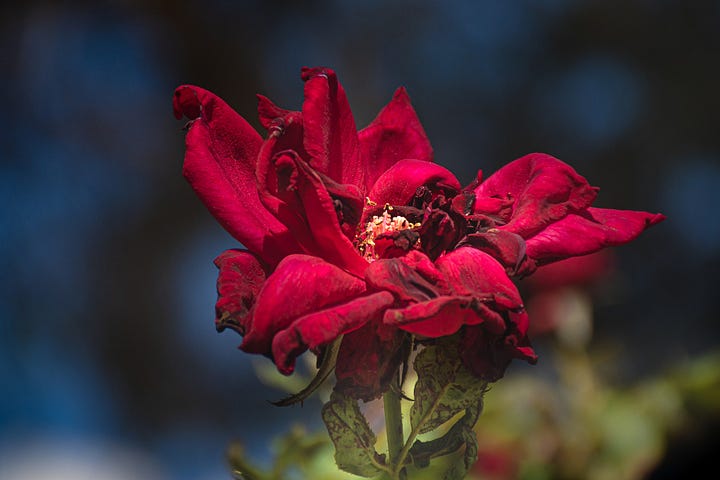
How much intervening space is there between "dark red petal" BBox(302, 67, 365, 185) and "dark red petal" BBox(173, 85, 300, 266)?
4cm

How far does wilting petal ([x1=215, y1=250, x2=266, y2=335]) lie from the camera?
36cm

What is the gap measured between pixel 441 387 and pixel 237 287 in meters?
0.12

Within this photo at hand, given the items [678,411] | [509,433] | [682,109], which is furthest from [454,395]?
[682,109]

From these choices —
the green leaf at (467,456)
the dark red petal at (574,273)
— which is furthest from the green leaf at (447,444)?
the dark red petal at (574,273)

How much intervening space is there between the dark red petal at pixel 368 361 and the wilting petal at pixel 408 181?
98 millimetres

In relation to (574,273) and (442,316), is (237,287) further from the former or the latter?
(574,273)

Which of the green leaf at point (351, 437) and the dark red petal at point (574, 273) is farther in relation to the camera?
the dark red petal at point (574, 273)

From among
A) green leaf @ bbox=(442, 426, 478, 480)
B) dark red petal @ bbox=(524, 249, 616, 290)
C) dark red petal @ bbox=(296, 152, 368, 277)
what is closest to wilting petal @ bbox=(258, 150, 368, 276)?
dark red petal @ bbox=(296, 152, 368, 277)

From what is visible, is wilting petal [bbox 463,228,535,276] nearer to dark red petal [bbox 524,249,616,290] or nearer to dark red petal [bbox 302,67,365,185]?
dark red petal [bbox 302,67,365,185]

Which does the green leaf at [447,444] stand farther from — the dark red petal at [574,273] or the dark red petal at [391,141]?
the dark red petal at [574,273]

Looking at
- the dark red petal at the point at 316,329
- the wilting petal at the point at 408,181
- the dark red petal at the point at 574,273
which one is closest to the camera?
the dark red petal at the point at 316,329

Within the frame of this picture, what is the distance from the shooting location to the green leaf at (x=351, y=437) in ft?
1.26

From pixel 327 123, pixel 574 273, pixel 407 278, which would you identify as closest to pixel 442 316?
pixel 407 278

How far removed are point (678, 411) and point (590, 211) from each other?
798 mm
